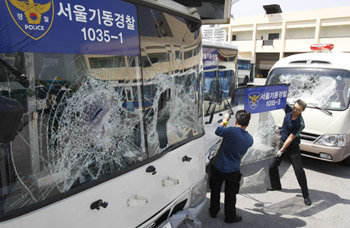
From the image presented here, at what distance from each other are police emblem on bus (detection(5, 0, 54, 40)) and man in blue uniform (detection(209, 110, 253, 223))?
2.41m

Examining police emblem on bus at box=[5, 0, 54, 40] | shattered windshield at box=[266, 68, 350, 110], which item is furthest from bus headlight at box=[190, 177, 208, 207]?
shattered windshield at box=[266, 68, 350, 110]

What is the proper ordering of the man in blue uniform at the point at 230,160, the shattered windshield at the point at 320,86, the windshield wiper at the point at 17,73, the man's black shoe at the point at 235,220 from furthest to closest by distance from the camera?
the shattered windshield at the point at 320,86 < the man's black shoe at the point at 235,220 < the man in blue uniform at the point at 230,160 < the windshield wiper at the point at 17,73

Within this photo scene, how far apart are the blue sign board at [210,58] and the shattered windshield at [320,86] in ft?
5.18

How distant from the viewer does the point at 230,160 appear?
3.30 metres

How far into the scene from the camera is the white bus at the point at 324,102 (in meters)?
4.95

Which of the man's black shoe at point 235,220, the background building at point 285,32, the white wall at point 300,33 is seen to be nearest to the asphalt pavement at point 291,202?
the man's black shoe at point 235,220

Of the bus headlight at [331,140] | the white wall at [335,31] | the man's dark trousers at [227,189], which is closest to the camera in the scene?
the man's dark trousers at [227,189]

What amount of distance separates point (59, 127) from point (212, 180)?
251 centimetres

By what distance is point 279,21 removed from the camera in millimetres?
29484

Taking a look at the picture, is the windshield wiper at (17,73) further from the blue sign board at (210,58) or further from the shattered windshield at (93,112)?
the blue sign board at (210,58)

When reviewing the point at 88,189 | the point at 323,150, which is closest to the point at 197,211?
the point at 88,189

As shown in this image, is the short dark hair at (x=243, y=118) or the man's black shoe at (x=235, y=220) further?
the man's black shoe at (x=235, y=220)

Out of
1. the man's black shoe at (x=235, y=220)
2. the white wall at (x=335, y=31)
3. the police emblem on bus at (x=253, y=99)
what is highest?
the white wall at (x=335, y=31)

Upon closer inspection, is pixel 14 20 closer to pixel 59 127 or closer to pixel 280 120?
pixel 59 127
